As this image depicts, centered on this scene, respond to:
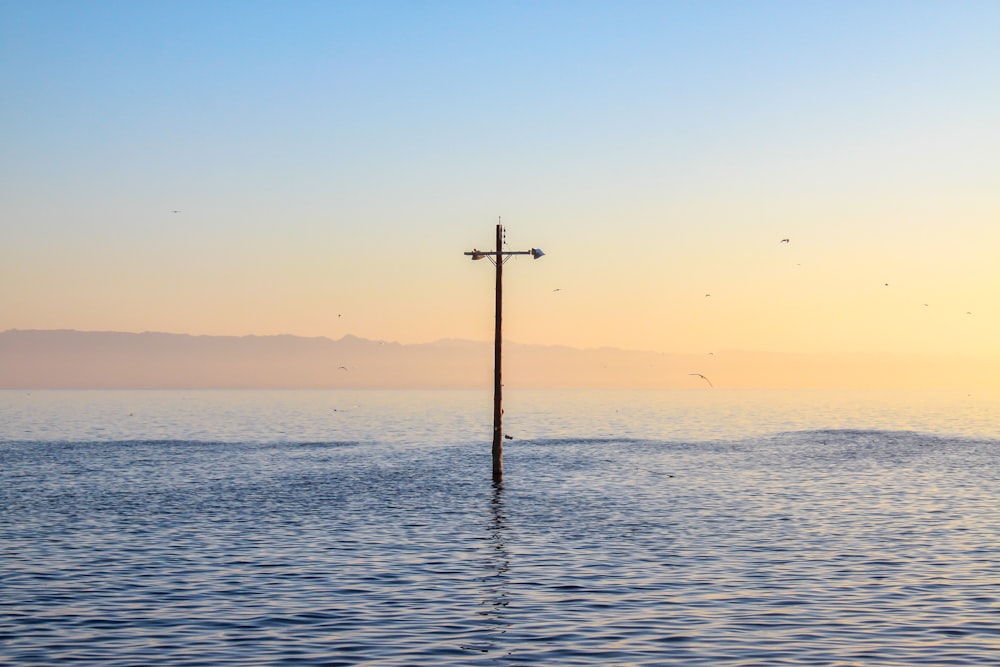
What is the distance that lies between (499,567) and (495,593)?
351cm

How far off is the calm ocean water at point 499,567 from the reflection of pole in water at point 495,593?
0.11 meters

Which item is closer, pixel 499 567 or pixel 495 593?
pixel 495 593

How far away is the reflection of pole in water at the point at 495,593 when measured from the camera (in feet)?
59.6

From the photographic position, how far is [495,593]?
22.5 meters

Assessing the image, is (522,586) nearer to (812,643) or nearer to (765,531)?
(812,643)

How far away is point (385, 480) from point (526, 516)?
58.6 ft

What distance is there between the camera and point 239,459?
234 feet

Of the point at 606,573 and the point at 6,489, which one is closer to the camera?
the point at 606,573

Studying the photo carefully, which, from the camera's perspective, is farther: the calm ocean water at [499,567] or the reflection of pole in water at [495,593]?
the reflection of pole in water at [495,593]

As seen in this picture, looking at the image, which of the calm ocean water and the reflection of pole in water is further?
the reflection of pole in water

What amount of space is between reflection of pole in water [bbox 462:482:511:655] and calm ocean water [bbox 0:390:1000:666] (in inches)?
4.4

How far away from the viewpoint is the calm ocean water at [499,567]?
17.8 metres

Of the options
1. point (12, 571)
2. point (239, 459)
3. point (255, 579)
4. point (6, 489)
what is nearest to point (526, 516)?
point (255, 579)

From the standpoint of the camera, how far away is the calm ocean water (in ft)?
58.5
